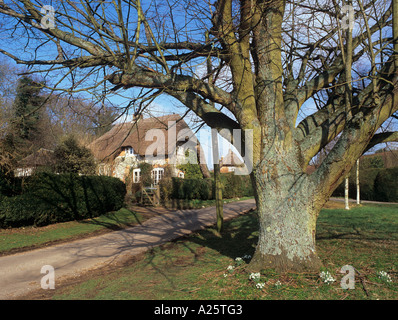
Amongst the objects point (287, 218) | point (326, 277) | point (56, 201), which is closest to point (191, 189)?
point (56, 201)

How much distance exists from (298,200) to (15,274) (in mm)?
5595

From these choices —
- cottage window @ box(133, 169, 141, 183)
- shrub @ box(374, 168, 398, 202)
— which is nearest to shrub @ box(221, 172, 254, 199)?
cottage window @ box(133, 169, 141, 183)

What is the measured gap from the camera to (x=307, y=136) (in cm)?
472

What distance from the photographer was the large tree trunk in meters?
4.25

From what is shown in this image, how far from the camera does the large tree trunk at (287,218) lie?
14.0 feet

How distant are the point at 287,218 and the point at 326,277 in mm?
915

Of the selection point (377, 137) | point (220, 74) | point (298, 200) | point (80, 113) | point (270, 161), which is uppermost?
point (220, 74)

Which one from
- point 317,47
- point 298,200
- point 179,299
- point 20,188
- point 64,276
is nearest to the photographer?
point 179,299

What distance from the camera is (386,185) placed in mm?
19359

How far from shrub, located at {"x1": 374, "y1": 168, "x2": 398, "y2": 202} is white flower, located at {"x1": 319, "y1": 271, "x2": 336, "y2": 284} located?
18.6m

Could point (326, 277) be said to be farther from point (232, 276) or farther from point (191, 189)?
point (191, 189)

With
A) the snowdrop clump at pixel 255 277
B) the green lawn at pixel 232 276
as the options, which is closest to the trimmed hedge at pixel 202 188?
the green lawn at pixel 232 276

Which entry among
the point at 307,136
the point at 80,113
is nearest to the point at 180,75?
the point at 80,113
